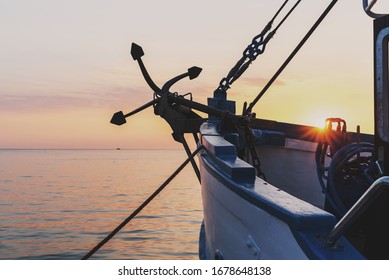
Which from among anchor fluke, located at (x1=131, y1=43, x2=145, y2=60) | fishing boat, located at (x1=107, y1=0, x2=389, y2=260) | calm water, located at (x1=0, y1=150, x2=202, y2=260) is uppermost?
anchor fluke, located at (x1=131, y1=43, x2=145, y2=60)

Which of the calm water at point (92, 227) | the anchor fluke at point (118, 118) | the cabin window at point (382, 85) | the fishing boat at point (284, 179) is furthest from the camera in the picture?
the calm water at point (92, 227)

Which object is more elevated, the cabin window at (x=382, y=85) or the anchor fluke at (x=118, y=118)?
the cabin window at (x=382, y=85)

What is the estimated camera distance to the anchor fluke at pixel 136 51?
6.98 m

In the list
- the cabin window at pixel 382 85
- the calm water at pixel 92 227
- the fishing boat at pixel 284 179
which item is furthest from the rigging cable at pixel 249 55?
the calm water at pixel 92 227

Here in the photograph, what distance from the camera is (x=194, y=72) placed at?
6.79m

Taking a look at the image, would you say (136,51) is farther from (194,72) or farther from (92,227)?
(92,227)

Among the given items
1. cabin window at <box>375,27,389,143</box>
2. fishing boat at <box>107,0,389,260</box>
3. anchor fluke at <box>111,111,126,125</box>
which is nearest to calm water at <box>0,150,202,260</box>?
fishing boat at <box>107,0,389,260</box>

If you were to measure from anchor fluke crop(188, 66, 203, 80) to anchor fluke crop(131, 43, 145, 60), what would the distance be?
0.83 m

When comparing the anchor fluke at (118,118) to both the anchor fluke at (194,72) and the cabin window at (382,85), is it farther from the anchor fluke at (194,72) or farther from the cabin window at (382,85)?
the cabin window at (382,85)

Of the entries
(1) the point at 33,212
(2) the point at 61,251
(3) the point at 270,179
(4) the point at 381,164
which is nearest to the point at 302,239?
(4) the point at 381,164

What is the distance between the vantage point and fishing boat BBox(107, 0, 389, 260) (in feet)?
7.59

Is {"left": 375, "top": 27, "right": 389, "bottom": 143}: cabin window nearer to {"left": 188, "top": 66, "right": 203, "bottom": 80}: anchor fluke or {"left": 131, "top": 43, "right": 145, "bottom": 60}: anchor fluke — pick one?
{"left": 188, "top": 66, "right": 203, "bottom": 80}: anchor fluke

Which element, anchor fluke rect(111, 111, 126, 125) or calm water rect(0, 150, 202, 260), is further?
calm water rect(0, 150, 202, 260)

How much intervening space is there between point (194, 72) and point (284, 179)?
268 centimetres
